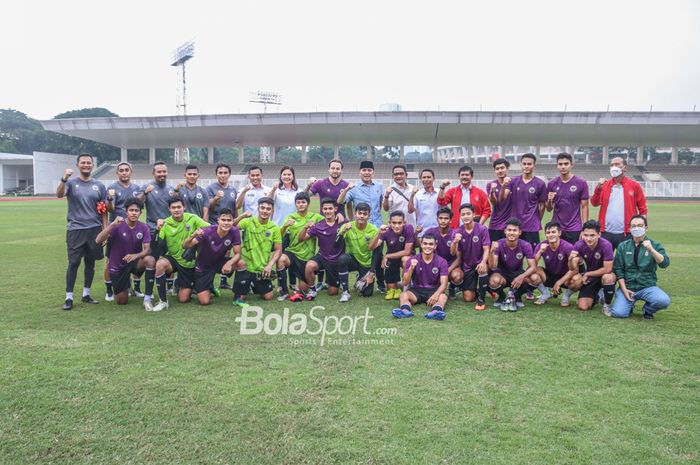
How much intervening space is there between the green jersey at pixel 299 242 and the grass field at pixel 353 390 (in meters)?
1.27

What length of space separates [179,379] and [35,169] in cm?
4797

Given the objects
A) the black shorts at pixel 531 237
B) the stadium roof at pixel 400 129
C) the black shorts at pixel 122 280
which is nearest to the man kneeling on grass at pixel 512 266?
the black shorts at pixel 531 237

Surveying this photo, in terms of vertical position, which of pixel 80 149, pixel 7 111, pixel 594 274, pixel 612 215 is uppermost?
pixel 7 111

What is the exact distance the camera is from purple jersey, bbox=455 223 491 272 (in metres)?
6.24

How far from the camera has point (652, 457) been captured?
269cm

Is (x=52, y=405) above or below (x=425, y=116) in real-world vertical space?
below

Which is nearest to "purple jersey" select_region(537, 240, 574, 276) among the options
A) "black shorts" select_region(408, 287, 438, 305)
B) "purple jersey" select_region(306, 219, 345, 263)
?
"black shorts" select_region(408, 287, 438, 305)

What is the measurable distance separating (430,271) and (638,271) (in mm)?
2286

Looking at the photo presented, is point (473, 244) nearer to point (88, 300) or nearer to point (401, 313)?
point (401, 313)

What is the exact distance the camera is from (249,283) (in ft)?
20.6

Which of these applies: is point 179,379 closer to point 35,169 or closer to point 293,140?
point 293,140

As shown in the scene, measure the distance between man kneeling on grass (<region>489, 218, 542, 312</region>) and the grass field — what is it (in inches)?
20.3

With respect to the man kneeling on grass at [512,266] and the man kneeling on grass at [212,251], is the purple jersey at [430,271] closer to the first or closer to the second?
the man kneeling on grass at [512,266]

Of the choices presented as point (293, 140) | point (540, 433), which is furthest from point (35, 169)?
point (540, 433)
